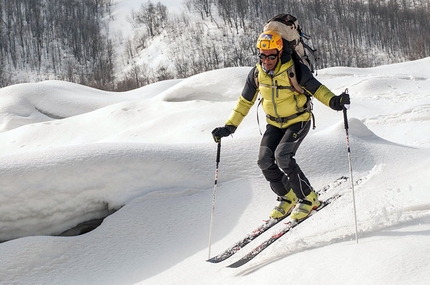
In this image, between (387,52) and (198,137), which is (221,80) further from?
(387,52)

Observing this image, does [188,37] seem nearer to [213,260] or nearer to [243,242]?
[243,242]

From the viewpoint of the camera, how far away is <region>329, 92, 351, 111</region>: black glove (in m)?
4.32

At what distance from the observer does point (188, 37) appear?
279 ft

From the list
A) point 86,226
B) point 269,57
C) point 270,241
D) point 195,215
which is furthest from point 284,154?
point 86,226

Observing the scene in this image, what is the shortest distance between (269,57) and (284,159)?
1040 mm

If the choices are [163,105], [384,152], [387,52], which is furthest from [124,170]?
[387,52]

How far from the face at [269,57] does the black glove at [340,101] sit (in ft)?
2.27

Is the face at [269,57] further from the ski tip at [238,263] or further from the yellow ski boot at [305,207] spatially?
the ski tip at [238,263]

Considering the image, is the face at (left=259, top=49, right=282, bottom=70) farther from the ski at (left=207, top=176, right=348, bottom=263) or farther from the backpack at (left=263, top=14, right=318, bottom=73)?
the ski at (left=207, top=176, right=348, bottom=263)

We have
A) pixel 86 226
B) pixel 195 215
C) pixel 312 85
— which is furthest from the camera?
pixel 86 226

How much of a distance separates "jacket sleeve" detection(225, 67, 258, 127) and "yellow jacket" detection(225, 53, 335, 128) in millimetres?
11

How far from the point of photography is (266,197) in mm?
6168

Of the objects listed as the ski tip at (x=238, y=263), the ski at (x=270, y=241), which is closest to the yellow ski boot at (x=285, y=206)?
the ski at (x=270, y=241)

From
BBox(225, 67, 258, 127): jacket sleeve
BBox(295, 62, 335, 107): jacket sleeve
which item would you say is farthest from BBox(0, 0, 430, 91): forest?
BBox(295, 62, 335, 107): jacket sleeve
